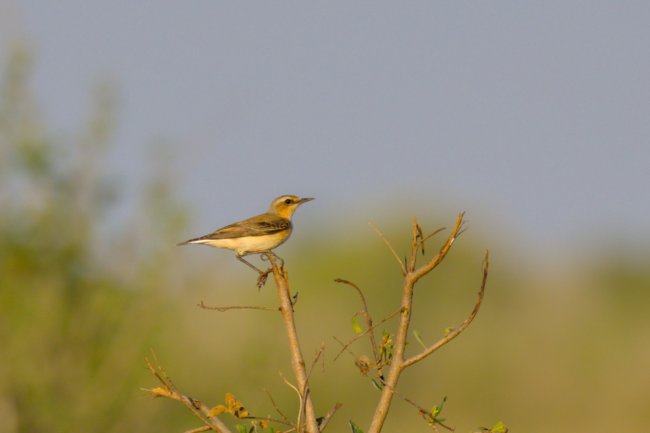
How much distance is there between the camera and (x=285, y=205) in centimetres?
1186

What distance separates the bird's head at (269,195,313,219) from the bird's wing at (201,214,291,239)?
45cm

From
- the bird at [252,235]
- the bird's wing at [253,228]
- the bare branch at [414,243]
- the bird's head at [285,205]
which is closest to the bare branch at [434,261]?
the bare branch at [414,243]

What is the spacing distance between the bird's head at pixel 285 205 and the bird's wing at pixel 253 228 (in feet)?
1.46

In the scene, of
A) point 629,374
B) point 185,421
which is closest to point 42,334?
point 185,421

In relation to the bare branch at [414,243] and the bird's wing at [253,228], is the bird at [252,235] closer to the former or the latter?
the bird's wing at [253,228]

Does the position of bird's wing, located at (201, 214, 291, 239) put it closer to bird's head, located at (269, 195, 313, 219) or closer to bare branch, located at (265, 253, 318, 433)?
bird's head, located at (269, 195, 313, 219)

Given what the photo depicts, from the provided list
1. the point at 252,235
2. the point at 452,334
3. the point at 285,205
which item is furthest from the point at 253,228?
the point at 452,334

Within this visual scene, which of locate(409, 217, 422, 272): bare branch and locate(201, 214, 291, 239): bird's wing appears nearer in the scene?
locate(409, 217, 422, 272): bare branch

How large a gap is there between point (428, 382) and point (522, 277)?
19.6 m

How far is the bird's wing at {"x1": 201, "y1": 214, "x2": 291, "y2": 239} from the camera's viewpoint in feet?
35.3

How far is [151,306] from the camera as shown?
1460cm

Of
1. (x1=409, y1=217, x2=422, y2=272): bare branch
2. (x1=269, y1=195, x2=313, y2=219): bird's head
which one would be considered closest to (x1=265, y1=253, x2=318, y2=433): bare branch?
(x1=409, y1=217, x2=422, y2=272): bare branch

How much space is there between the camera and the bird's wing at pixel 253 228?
1077cm

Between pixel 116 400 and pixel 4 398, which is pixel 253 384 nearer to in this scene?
pixel 116 400
